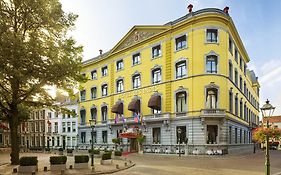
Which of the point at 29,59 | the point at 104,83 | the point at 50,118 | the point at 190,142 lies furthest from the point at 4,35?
the point at 50,118

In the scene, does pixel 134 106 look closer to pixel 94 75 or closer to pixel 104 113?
pixel 104 113

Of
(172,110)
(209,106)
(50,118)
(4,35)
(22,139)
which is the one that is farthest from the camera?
(22,139)

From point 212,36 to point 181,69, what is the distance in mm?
6015

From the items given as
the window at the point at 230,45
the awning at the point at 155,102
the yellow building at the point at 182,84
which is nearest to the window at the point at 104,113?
the yellow building at the point at 182,84

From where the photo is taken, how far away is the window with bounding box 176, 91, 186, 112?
3781 centimetres

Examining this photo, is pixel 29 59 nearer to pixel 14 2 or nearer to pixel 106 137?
pixel 14 2

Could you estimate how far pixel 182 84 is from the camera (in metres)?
37.8

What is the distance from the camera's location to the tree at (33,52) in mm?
19469

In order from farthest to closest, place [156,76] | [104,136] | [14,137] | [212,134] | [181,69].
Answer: [104,136], [156,76], [181,69], [212,134], [14,137]

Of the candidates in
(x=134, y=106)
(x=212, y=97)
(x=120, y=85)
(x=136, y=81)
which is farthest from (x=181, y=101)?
(x=120, y=85)

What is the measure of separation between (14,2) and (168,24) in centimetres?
2447

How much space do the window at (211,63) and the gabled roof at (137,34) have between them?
27.0 feet

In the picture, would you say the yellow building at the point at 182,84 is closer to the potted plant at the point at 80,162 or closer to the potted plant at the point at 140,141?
the potted plant at the point at 140,141

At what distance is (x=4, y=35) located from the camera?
18984 millimetres
